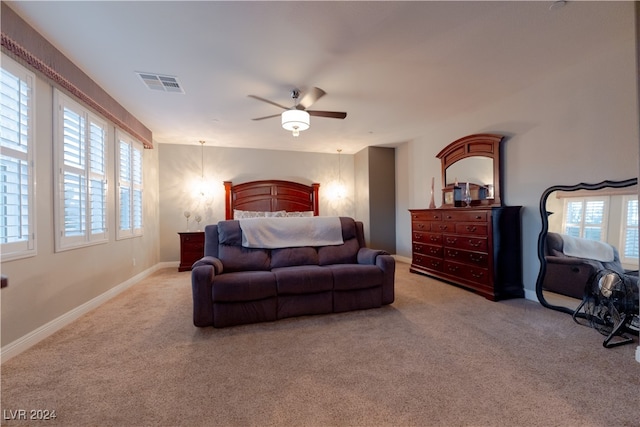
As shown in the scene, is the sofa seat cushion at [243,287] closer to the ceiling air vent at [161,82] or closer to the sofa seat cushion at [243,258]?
the sofa seat cushion at [243,258]

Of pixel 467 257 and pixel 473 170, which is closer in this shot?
pixel 467 257

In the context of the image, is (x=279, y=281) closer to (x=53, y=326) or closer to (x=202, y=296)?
(x=202, y=296)

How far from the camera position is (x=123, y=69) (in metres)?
2.71

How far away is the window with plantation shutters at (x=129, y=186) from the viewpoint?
375 centimetres

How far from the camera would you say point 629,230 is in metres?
2.39

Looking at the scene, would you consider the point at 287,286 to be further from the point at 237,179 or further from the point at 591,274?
the point at 237,179

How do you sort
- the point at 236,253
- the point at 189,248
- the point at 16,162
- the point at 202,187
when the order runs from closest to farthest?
the point at 16,162 → the point at 236,253 → the point at 189,248 → the point at 202,187

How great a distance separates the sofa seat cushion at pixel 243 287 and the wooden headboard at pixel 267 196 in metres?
3.24

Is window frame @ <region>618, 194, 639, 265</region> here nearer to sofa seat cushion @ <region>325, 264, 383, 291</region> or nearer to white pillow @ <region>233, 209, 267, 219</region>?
sofa seat cushion @ <region>325, 264, 383, 291</region>

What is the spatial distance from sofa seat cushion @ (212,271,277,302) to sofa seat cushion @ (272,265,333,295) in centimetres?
8

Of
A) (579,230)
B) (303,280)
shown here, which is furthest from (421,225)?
(303,280)

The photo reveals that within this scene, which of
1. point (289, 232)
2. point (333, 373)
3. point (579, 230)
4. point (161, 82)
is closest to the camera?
point (333, 373)

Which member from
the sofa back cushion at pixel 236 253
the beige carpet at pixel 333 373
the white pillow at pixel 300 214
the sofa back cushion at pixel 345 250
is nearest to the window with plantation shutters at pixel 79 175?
the beige carpet at pixel 333 373

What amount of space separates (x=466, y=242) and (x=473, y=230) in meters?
0.21
